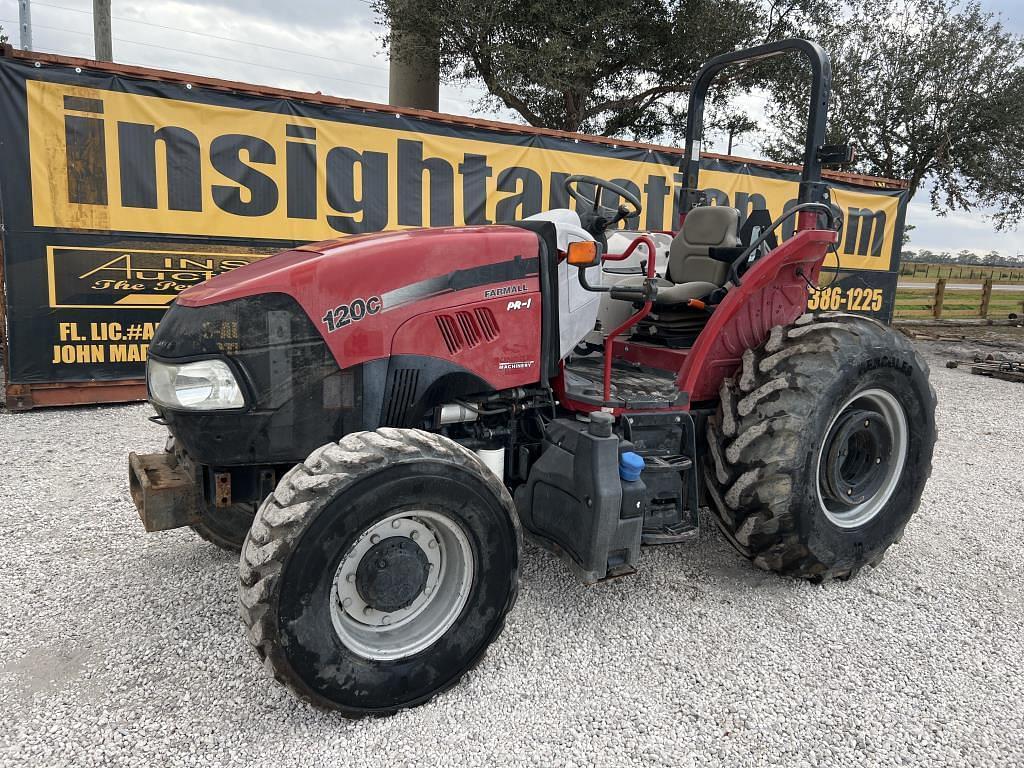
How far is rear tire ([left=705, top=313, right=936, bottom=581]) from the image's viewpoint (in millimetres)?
3162

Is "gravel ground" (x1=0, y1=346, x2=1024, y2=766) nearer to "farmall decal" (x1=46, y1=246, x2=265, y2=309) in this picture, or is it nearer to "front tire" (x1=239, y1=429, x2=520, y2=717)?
"front tire" (x1=239, y1=429, x2=520, y2=717)

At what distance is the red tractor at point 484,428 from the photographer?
2.28 m

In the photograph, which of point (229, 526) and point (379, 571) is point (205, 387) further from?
point (229, 526)

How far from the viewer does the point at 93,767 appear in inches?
83.8

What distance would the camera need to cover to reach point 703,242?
406 centimetres

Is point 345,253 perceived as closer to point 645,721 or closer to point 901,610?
point 645,721

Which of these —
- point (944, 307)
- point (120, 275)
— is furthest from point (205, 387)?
point (944, 307)

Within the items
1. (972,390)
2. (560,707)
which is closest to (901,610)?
(560,707)

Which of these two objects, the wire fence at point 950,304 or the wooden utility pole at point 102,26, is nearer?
the wooden utility pole at point 102,26

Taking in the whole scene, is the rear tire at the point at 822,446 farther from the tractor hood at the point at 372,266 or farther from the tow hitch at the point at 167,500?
the tow hitch at the point at 167,500

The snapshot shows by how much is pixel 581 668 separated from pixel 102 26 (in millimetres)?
11457

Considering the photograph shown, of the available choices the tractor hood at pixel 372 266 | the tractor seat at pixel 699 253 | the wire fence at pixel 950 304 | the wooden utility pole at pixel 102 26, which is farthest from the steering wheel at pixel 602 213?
the wire fence at pixel 950 304

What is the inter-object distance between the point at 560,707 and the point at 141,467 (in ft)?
5.95

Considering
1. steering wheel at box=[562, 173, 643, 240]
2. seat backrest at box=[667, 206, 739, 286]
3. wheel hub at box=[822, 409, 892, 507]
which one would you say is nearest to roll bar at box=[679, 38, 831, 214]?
seat backrest at box=[667, 206, 739, 286]
